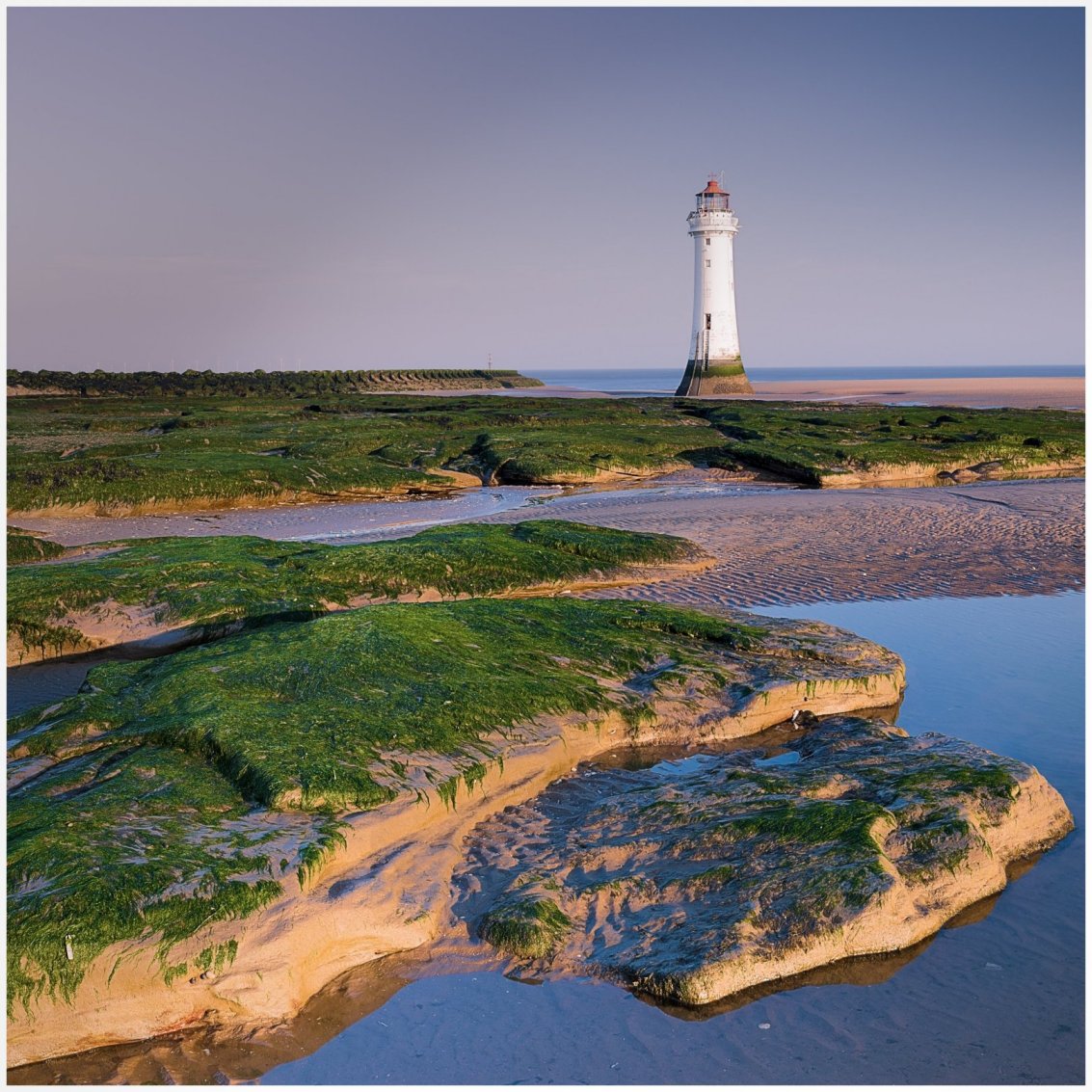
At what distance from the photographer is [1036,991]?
16.9ft

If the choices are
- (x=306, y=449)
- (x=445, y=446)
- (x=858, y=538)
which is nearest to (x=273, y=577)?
(x=858, y=538)

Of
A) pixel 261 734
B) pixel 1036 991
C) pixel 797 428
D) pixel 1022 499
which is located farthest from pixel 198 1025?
pixel 797 428

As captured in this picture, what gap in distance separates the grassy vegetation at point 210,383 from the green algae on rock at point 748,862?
54.8m

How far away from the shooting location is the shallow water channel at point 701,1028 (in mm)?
4609

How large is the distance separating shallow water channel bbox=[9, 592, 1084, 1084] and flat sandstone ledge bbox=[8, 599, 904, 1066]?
0.71 ft

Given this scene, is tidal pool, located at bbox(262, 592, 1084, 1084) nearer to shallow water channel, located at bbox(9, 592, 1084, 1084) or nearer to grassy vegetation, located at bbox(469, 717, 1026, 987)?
shallow water channel, located at bbox(9, 592, 1084, 1084)

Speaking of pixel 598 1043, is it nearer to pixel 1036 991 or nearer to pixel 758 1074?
pixel 758 1074

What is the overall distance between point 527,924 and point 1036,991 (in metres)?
2.53

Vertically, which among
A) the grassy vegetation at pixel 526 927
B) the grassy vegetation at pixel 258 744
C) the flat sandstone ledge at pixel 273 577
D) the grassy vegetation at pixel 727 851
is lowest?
the grassy vegetation at pixel 526 927

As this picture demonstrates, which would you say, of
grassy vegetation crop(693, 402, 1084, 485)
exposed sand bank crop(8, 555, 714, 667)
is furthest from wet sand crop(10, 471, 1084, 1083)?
grassy vegetation crop(693, 402, 1084, 485)

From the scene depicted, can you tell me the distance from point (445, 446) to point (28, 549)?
14.8 meters

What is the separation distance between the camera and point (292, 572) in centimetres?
1237

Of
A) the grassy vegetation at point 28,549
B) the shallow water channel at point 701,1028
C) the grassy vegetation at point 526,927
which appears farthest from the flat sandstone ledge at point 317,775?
the grassy vegetation at point 28,549

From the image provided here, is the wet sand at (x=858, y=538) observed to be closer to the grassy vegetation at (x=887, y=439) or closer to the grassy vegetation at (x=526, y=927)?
the grassy vegetation at (x=887, y=439)
